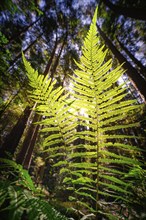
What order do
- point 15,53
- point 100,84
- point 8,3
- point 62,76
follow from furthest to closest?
1. point 62,76
2. point 15,53
3. point 8,3
4. point 100,84

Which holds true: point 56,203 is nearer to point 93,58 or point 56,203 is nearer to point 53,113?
point 53,113

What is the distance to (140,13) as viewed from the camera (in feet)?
20.3

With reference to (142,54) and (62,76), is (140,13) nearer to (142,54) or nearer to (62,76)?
(142,54)

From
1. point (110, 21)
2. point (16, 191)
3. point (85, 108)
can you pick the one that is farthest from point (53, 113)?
point (110, 21)

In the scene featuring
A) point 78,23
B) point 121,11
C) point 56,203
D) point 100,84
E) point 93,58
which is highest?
point 78,23

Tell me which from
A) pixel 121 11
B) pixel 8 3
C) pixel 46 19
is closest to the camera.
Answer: pixel 8 3

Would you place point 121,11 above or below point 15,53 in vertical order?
below

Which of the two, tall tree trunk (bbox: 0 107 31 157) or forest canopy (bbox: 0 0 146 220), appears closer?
forest canopy (bbox: 0 0 146 220)

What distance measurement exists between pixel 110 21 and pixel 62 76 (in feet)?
22.7

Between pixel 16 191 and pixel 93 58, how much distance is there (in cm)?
69

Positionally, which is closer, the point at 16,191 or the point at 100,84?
the point at 16,191

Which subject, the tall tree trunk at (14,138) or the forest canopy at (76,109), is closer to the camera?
the forest canopy at (76,109)

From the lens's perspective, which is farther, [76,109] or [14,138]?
[14,138]

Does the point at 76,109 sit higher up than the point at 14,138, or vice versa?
the point at 14,138
